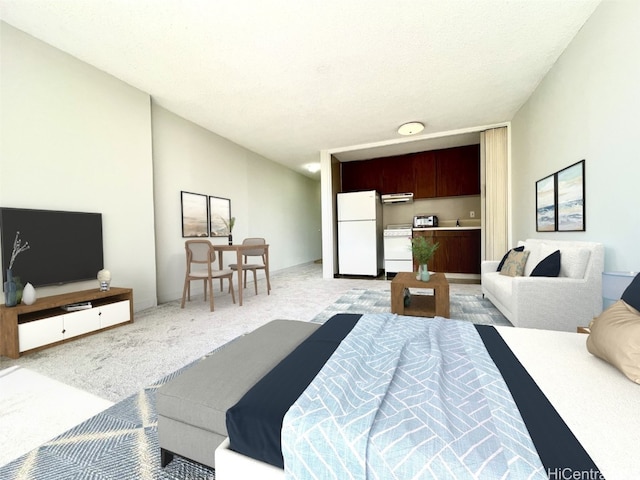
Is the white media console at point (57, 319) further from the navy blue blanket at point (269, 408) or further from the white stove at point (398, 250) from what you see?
the white stove at point (398, 250)

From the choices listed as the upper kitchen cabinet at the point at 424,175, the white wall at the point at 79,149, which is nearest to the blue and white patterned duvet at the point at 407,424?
the white wall at the point at 79,149

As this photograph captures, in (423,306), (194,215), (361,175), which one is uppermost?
(361,175)

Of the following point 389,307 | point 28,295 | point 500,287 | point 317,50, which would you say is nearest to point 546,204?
point 500,287

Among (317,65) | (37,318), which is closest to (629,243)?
(317,65)

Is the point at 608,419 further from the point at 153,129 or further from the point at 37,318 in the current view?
the point at 153,129

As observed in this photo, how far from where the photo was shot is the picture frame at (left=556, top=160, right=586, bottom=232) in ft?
8.05

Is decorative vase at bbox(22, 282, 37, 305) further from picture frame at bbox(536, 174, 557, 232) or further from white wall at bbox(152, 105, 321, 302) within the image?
picture frame at bbox(536, 174, 557, 232)

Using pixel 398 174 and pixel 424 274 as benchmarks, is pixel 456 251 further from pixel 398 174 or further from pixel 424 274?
pixel 424 274

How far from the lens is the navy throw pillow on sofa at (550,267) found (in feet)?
7.77

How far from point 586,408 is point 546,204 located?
3.20m

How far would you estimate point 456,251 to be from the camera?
5.30 meters

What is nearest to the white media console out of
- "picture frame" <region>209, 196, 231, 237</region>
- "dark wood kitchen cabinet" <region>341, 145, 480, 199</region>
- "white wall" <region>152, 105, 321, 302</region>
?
"white wall" <region>152, 105, 321, 302</region>

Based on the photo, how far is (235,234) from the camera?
16.8ft

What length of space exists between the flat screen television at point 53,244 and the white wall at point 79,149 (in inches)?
4.2
